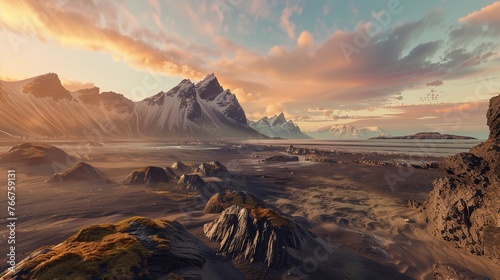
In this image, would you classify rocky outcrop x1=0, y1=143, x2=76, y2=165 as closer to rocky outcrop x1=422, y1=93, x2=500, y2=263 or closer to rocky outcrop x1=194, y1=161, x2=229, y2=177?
rocky outcrop x1=194, y1=161, x2=229, y2=177

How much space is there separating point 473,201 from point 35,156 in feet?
207

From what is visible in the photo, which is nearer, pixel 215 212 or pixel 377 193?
pixel 215 212

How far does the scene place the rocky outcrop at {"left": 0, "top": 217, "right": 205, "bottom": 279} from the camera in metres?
7.59

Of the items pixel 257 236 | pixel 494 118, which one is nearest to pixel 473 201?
pixel 494 118

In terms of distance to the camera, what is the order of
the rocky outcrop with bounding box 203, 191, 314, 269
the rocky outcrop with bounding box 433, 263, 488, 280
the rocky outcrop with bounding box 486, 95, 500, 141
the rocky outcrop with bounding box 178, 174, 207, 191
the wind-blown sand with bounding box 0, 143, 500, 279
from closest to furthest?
1. the rocky outcrop with bounding box 433, 263, 488, 280
2. the rocky outcrop with bounding box 203, 191, 314, 269
3. the wind-blown sand with bounding box 0, 143, 500, 279
4. the rocky outcrop with bounding box 486, 95, 500, 141
5. the rocky outcrop with bounding box 178, 174, 207, 191

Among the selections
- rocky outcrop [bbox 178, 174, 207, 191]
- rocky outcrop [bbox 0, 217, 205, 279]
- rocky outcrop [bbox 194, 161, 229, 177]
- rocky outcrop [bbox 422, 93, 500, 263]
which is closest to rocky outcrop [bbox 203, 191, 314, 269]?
rocky outcrop [bbox 0, 217, 205, 279]

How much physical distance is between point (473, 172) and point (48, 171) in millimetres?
56790

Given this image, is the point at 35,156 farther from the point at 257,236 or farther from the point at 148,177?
the point at 257,236

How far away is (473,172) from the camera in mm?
16953

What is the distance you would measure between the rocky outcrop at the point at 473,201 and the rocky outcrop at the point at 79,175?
39.0 meters

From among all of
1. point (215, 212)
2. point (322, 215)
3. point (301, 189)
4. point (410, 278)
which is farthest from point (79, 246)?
point (301, 189)

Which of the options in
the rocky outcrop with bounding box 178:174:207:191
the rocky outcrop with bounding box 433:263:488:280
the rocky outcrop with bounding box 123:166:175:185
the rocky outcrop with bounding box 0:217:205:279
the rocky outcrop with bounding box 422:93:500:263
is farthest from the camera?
the rocky outcrop with bounding box 123:166:175:185

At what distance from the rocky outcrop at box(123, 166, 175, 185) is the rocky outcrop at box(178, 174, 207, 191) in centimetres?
354

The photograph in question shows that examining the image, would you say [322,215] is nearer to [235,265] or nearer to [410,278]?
[410,278]
